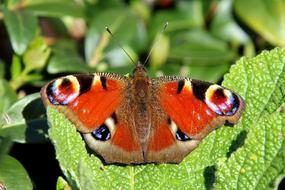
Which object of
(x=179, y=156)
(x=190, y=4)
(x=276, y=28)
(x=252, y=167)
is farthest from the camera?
(x=190, y=4)

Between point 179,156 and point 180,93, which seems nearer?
point 179,156

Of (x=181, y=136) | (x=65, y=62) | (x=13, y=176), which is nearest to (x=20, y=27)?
(x=65, y=62)

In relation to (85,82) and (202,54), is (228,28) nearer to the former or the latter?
(202,54)

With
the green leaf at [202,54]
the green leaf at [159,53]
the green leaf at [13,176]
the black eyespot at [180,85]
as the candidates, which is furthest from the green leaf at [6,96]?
the green leaf at [202,54]

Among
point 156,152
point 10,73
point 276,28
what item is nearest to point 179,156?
point 156,152

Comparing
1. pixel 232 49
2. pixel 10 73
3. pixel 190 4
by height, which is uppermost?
pixel 10 73

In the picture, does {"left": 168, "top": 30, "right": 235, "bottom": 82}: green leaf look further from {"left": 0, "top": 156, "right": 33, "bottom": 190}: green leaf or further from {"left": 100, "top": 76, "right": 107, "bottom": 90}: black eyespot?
{"left": 0, "top": 156, "right": 33, "bottom": 190}: green leaf

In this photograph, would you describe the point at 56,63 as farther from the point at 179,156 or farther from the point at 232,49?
the point at 232,49
